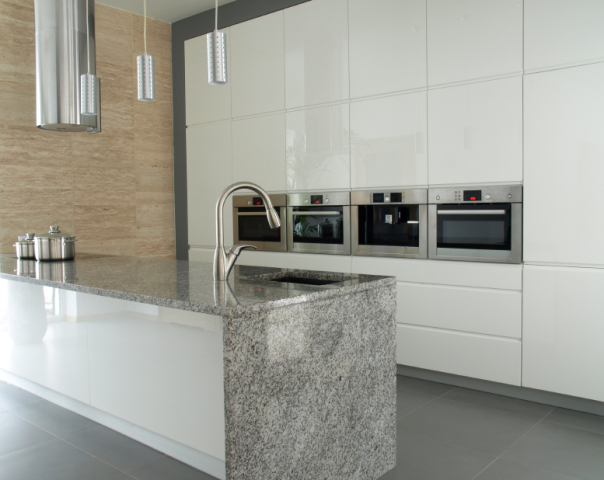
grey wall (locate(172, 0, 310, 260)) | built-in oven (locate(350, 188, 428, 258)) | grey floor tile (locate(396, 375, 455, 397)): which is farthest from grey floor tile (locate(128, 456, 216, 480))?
grey wall (locate(172, 0, 310, 260))

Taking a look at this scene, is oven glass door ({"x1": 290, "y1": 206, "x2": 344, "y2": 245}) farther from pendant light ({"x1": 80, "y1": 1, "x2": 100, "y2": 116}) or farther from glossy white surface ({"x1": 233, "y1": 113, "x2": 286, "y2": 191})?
pendant light ({"x1": 80, "y1": 1, "x2": 100, "y2": 116})

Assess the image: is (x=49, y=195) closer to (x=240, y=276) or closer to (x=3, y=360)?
(x=3, y=360)

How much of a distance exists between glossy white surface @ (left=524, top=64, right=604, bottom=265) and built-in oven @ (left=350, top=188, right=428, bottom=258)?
66cm

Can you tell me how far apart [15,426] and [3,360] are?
44cm

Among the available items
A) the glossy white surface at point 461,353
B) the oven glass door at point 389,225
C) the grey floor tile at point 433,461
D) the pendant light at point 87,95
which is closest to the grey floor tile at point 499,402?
the glossy white surface at point 461,353

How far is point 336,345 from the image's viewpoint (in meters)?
1.98

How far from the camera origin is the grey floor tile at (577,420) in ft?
9.09

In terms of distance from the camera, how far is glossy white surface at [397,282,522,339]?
3150 mm

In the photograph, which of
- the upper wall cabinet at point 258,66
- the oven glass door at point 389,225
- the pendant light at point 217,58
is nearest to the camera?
the pendant light at point 217,58

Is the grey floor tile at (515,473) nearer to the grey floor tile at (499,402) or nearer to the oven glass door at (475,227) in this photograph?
the grey floor tile at (499,402)

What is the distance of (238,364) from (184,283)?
2.07 feet

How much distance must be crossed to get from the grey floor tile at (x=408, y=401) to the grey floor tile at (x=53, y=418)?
1655 mm

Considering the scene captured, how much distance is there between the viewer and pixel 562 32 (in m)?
2.89

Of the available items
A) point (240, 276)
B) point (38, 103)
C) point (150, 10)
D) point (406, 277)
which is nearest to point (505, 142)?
point (406, 277)
